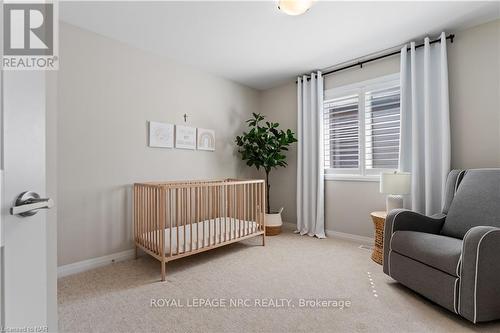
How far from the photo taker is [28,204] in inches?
23.1

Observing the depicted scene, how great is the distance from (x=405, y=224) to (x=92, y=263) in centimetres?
278

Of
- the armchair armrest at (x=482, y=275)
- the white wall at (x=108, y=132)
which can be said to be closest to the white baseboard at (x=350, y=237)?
the armchair armrest at (x=482, y=275)

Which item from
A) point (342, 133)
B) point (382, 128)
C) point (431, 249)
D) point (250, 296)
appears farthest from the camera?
point (342, 133)

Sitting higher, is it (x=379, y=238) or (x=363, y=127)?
(x=363, y=127)

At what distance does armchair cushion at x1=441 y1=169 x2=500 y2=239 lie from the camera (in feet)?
5.98

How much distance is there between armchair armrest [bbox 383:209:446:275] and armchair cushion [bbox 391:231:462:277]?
58mm

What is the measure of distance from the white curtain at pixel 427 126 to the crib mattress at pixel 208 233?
5.91ft

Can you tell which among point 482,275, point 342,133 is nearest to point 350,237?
point 342,133

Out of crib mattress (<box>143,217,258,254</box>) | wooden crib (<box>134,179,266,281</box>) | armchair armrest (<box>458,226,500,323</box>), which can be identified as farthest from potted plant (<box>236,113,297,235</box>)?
armchair armrest (<box>458,226,500,323</box>)

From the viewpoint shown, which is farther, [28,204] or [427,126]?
[427,126]

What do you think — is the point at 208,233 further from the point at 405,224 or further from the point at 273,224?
the point at 405,224

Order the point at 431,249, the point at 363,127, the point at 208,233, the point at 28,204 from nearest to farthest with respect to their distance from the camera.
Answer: the point at 28,204, the point at 431,249, the point at 208,233, the point at 363,127

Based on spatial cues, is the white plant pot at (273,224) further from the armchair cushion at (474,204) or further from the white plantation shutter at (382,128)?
the armchair cushion at (474,204)

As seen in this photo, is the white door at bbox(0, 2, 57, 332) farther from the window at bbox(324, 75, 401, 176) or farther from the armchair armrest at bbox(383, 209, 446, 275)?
the window at bbox(324, 75, 401, 176)
